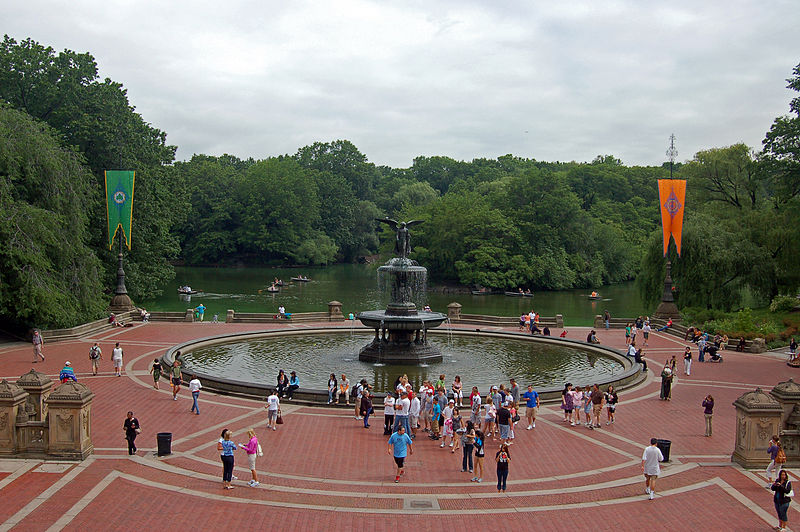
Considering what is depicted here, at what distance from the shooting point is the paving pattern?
13.0m

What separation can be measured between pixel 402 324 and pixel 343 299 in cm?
4109

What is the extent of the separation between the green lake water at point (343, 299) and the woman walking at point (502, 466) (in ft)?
124

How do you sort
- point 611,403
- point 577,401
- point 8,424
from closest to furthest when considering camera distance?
point 8,424 < point 577,401 < point 611,403

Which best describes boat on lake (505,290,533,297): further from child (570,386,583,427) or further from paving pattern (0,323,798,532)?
child (570,386,583,427)

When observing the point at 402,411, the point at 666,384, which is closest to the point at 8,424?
the point at 402,411

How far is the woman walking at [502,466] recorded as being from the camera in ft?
47.5

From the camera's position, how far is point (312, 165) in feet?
485

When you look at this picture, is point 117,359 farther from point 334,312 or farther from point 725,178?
point 725,178

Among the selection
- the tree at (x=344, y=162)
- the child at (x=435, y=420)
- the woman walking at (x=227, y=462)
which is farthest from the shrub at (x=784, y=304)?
the tree at (x=344, y=162)

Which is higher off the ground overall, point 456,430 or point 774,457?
point 774,457

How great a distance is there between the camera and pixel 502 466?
14.5 m

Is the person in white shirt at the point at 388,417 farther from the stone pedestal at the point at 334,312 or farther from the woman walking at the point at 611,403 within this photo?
the stone pedestal at the point at 334,312

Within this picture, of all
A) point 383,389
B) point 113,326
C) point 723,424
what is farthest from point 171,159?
point 723,424

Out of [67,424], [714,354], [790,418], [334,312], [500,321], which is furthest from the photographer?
[334,312]
